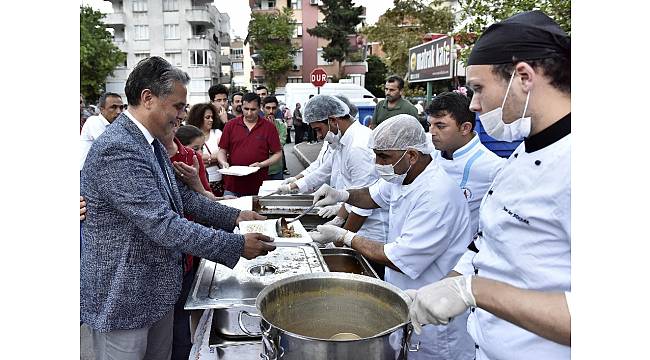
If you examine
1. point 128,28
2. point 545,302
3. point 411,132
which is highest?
point 128,28

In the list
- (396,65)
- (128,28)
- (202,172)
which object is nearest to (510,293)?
(202,172)

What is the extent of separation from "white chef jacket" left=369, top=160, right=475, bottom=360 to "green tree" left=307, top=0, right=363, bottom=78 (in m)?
35.9

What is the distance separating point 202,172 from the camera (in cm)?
366

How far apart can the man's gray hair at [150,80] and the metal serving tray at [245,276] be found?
0.84m

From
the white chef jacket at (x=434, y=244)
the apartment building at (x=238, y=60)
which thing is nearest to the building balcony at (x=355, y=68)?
the apartment building at (x=238, y=60)

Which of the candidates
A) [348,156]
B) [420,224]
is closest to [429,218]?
[420,224]

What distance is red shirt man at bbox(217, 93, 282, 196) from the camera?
5.09 m

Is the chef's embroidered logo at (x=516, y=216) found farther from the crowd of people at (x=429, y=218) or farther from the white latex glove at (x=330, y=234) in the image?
the white latex glove at (x=330, y=234)

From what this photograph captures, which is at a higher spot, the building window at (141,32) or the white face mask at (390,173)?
the building window at (141,32)

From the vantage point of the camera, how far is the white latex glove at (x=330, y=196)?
3.35 metres

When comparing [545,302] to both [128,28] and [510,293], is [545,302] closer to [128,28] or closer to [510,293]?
[510,293]

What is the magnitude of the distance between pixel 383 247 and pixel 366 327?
0.64 metres

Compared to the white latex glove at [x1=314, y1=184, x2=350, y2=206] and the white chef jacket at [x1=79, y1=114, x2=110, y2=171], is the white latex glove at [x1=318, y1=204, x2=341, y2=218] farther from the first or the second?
the white chef jacket at [x1=79, y1=114, x2=110, y2=171]

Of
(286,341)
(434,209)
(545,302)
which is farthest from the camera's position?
(434,209)
